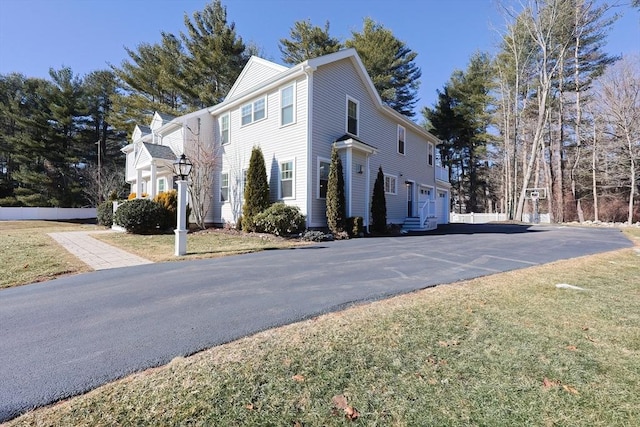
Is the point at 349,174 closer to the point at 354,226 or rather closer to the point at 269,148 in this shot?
the point at 354,226

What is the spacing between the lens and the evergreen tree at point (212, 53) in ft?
78.1

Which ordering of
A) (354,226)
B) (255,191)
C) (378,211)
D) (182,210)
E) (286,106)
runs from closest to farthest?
1. (182,210)
2. (354,226)
3. (255,191)
4. (286,106)
5. (378,211)

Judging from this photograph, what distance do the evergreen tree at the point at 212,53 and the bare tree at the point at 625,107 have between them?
28.1m

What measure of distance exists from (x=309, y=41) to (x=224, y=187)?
51.0ft

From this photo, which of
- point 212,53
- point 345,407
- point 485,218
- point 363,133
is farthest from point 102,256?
point 485,218

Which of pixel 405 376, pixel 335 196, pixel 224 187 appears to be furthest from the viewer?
pixel 224 187

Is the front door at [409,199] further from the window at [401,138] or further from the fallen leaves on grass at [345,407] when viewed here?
the fallen leaves on grass at [345,407]

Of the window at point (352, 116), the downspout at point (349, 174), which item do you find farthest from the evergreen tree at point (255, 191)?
the window at point (352, 116)

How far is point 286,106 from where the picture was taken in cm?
1249

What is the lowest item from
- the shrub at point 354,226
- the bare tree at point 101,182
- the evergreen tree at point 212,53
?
the shrub at point 354,226

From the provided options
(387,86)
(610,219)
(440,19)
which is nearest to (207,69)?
(387,86)

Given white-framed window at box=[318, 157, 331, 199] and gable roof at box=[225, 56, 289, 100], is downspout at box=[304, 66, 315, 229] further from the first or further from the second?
gable roof at box=[225, 56, 289, 100]

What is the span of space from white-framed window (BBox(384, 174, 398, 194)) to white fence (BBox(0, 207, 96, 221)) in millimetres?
28610

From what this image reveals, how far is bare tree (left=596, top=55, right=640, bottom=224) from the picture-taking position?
22875mm
